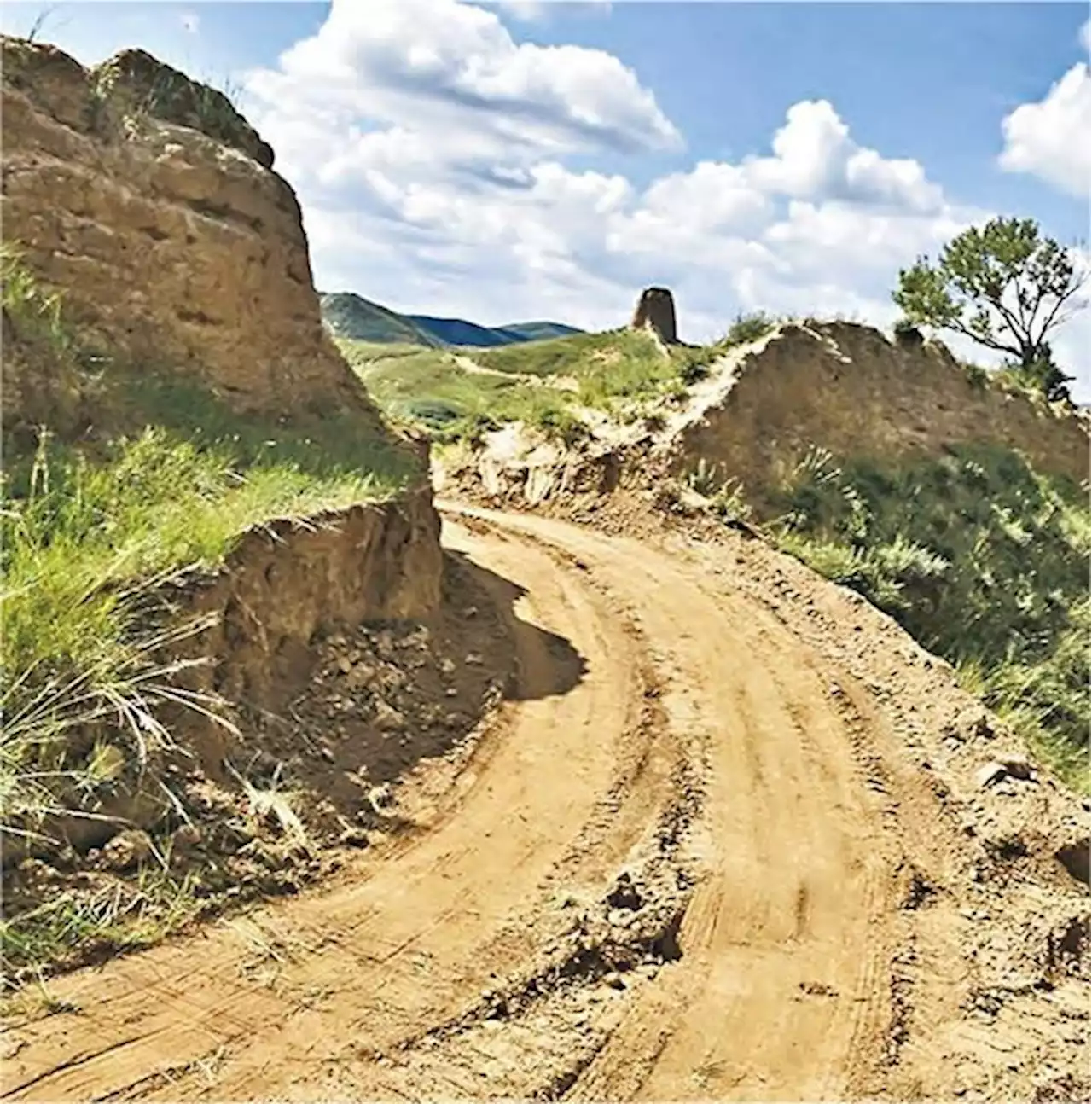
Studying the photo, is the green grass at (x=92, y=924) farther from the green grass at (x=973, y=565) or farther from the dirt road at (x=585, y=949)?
the green grass at (x=973, y=565)

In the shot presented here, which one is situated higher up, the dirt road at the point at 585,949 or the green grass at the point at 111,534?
the green grass at the point at 111,534

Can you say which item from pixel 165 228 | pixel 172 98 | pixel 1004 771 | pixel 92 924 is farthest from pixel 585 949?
pixel 172 98

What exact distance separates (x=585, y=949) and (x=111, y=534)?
2.66 m

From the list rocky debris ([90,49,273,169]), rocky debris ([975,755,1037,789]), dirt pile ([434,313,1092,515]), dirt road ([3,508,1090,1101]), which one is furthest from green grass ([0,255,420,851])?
dirt pile ([434,313,1092,515])

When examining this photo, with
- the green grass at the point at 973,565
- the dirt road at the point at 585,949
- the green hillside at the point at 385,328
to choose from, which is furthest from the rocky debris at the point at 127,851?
the green hillside at the point at 385,328

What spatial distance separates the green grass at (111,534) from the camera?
14.8ft

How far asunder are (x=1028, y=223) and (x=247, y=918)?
89.8 ft

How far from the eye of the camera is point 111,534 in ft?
18.3

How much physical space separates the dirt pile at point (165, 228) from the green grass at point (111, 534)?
371 mm

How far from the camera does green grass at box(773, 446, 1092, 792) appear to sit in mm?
12609

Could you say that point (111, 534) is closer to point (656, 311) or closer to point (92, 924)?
point (92, 924)

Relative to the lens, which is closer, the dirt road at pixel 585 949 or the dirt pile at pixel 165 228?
the dirt road at pixel 585 949

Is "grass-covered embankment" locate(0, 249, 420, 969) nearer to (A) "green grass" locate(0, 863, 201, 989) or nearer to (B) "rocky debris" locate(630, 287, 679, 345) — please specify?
(A) "green grass" locate(0, 863, 201, 989)

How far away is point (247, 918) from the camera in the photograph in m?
4.74
